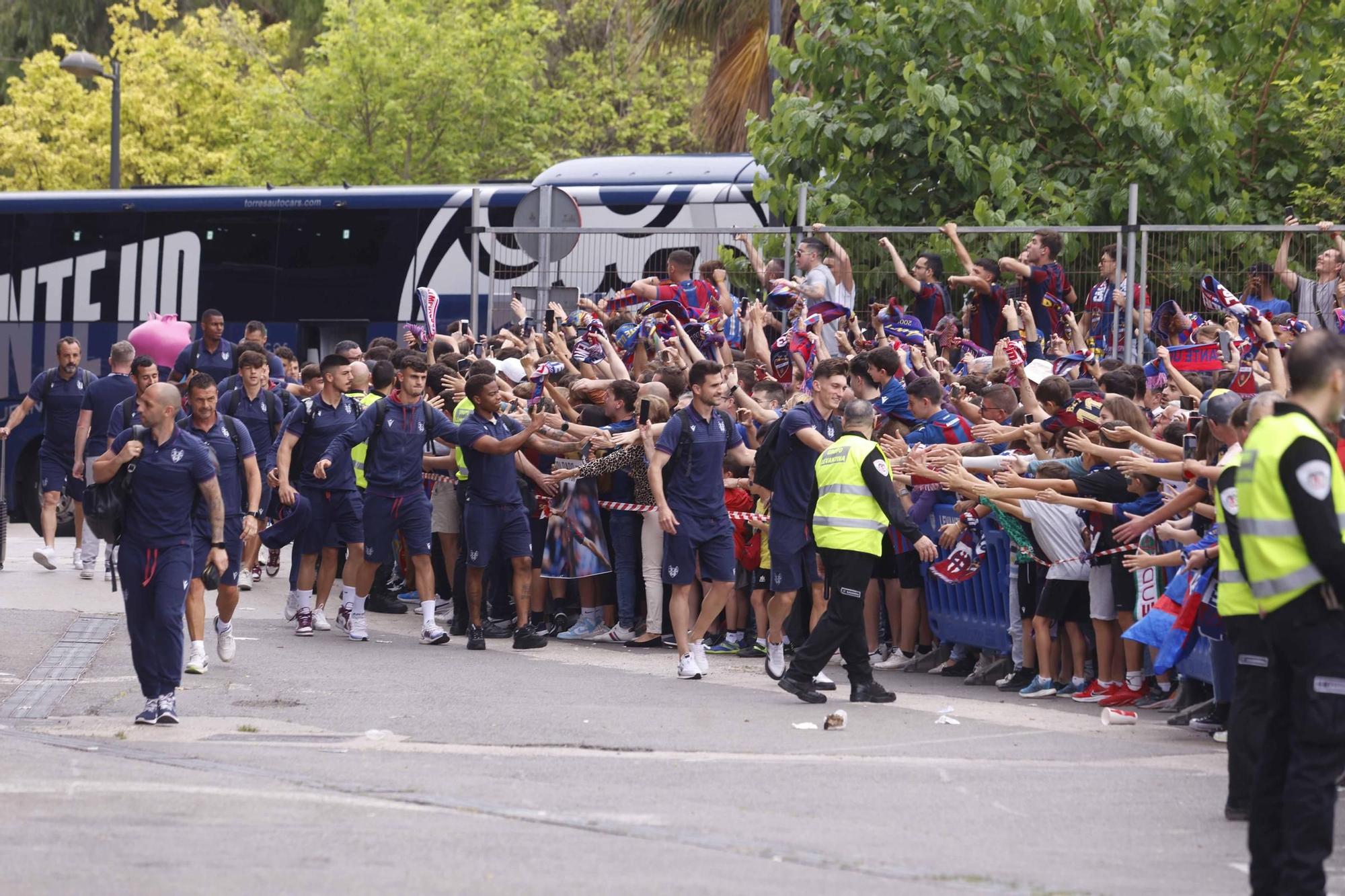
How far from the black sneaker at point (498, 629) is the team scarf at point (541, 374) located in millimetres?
1680

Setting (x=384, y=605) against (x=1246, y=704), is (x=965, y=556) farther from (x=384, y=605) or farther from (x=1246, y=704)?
(x=384, y=605)

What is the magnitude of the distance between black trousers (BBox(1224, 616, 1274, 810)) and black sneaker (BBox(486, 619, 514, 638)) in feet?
23.8

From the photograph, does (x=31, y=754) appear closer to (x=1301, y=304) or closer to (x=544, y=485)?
(x=544, y=485)

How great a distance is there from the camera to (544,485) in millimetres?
13977

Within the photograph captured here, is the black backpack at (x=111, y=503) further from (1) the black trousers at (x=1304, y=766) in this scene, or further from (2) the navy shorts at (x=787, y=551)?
(1) the black trousers at (x=1304, y=766)

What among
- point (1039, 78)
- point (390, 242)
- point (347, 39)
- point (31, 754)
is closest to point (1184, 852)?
point (31, 754)

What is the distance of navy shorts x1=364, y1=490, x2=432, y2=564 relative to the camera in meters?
13.6

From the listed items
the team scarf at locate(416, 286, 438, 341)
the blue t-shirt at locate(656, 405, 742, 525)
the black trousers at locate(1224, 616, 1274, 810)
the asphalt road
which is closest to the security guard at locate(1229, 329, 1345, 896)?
the asphalt road

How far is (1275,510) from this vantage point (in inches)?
244

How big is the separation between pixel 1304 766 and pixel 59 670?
840 centimetres

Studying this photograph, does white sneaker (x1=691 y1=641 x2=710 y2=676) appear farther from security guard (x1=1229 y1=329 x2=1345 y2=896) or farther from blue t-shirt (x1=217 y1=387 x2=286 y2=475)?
security guard (x1=1229 y1=329 x2=1345 y2=896)

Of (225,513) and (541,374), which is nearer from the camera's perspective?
(225,513)

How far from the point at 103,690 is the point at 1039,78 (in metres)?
9.76

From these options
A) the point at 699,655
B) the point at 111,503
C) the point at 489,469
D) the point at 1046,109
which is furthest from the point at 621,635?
the point at 1046,109
